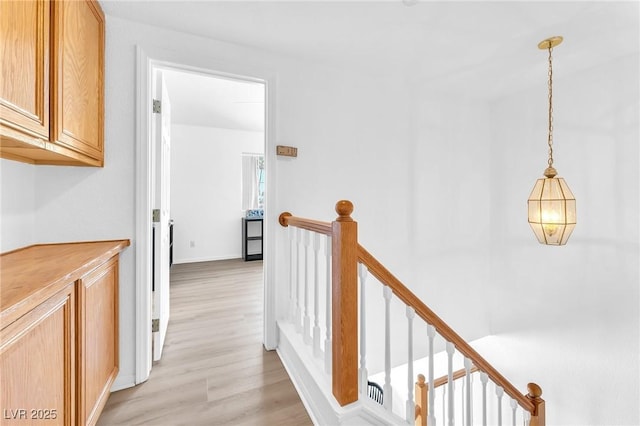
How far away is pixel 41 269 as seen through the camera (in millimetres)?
1098

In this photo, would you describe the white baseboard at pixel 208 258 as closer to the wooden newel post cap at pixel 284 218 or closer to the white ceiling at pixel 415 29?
the wooden newel post cap at pixel 284 218

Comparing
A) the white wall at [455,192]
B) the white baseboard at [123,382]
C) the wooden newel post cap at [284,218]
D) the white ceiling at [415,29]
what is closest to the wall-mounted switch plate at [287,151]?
the white wall at [455,192]

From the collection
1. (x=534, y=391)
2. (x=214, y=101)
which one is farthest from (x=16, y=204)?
(x=534, y=391)

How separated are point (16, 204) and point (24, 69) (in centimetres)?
81

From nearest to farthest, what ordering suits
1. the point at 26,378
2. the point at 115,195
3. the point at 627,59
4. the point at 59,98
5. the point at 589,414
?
the point at 26,378, the point at 59,98, the point at 115,195, the point at 627,59, the point at 589,414

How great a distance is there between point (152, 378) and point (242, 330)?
2.57ft

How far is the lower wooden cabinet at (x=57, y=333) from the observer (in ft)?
2.51

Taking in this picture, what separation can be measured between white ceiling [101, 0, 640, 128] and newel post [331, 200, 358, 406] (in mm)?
1333

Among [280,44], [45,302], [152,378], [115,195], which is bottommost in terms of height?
[152,378]

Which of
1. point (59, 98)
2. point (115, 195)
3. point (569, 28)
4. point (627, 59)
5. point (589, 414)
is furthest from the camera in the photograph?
point (589, 414)

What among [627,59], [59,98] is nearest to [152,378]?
[59,98]

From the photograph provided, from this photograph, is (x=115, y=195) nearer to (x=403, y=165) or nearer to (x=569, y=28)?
(x=403, y=165)

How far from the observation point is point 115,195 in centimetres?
177

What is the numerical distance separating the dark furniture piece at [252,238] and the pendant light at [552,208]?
418 centimetres
